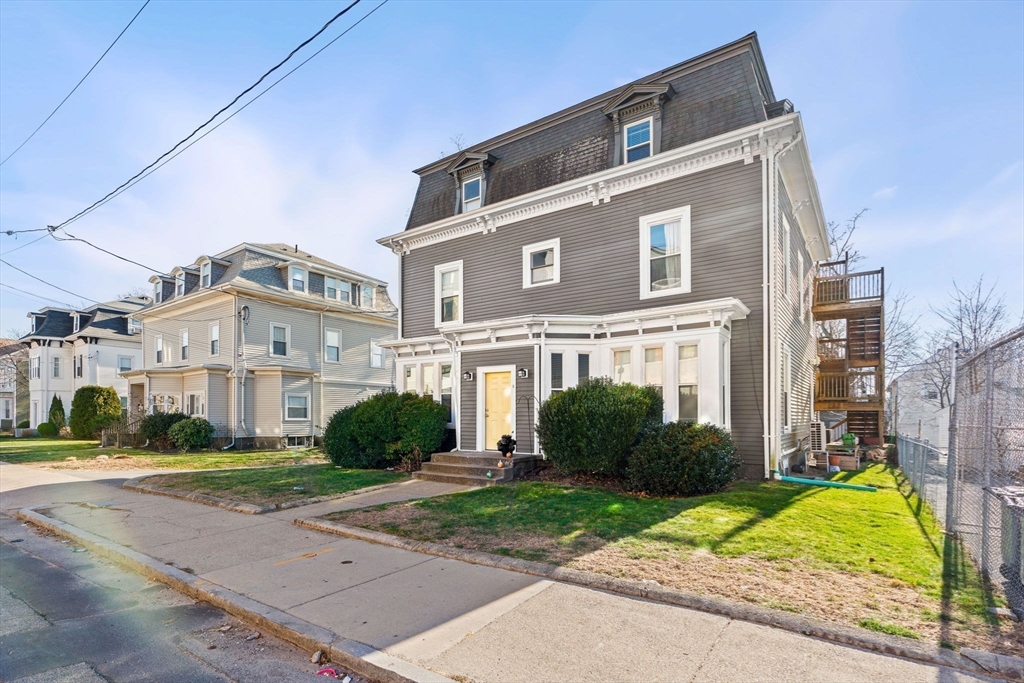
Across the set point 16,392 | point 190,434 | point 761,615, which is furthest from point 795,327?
point 16,392

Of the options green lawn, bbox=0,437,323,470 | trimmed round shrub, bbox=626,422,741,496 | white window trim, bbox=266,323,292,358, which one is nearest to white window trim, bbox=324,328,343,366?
white window trim, bbox=266,323,292,358

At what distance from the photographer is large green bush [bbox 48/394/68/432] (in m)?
32.9

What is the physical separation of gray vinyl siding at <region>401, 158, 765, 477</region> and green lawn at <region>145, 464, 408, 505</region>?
2776 mm

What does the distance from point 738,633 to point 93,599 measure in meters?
5.88

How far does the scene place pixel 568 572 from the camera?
5.18 metres

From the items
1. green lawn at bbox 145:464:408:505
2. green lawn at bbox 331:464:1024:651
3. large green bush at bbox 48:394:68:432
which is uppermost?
green lawn at bbox 331:464:1024:651

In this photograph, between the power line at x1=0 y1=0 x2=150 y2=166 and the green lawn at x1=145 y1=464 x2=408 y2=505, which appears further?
the green lawn at x1=145 y1=464 x2=408 y2=505

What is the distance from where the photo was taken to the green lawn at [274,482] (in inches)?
393

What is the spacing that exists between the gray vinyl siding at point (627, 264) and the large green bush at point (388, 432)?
104 cm

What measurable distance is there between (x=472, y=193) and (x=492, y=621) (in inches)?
550

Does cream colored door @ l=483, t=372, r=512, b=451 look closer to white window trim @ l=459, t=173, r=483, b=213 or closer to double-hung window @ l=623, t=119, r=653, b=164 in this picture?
white window trim @ l=459, t=173, r=483, b=213

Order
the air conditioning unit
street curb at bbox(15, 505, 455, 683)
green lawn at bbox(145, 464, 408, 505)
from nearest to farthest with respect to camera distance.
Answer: street curb at bbox(15, 505, 455, 683) < green lawn at bbox(145, 464, 408, 505) < the air conditioning unit

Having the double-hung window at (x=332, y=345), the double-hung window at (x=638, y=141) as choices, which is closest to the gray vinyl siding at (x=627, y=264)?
the double-hung window at (x=638, y=141)

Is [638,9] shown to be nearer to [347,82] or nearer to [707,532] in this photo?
[347,82]
